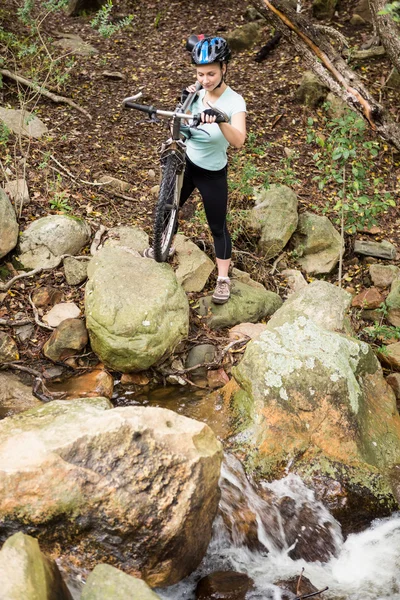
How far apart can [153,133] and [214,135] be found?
3.63m

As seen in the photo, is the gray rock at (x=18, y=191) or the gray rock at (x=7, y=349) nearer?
the gray rock at (x=7, y=349)

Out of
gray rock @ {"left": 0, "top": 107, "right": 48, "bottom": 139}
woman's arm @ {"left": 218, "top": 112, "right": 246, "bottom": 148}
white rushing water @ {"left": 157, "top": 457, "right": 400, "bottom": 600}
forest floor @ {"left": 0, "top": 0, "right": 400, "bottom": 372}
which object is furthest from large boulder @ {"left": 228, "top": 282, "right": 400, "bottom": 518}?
gray rock @ {"left": 0, "top": 107, "right": 48, "bottom": 139}

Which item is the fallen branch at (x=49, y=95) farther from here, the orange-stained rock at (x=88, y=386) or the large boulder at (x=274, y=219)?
the orange-stained rock at (x=88, y=386)

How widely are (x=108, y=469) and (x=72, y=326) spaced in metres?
1.90

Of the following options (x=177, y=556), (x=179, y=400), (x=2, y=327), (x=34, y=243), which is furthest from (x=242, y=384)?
(x=34, y=243)

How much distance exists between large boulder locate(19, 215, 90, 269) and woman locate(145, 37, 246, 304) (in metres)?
1.25

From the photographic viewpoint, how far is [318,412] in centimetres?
408

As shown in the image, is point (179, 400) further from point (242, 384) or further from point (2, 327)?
point (2, 327)

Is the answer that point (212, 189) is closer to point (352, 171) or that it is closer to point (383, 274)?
point (352, 171)

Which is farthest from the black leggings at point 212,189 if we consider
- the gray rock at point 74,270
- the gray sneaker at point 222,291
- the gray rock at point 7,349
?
the gray rock at point 7,349

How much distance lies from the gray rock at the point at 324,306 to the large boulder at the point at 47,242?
198 centimetres

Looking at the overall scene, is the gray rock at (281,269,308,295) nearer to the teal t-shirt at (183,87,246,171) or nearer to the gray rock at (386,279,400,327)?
the gray rock at (386,279,400,327)

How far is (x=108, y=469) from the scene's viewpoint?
3.04 metres

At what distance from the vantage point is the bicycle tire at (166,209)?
14.4ft
